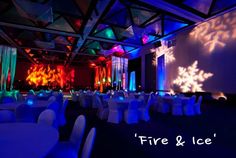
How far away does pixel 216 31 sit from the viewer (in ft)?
30.0

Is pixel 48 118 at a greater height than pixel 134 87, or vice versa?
pixel 134 87

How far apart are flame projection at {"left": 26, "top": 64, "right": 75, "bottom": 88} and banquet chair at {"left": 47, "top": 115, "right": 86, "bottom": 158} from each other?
23.0 meters

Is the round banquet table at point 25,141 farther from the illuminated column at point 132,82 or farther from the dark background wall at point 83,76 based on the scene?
the dark background wall at point 83,76

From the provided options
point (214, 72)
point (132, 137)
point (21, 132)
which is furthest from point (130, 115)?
point (214, 72)

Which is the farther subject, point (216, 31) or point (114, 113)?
point (216, 31)

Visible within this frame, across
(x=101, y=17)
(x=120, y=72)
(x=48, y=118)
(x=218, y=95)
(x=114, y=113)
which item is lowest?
(x=114, y=113)

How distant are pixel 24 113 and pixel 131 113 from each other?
3047mm

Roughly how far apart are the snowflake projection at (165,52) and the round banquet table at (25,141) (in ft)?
36.5

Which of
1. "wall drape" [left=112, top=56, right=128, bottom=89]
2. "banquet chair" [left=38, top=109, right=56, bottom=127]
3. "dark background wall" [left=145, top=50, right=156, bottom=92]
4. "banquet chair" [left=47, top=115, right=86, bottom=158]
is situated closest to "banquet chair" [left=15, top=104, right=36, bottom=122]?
"banquet chair" [left=38, top=109, right=56, bottom=127]

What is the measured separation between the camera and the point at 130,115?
5.55 metres

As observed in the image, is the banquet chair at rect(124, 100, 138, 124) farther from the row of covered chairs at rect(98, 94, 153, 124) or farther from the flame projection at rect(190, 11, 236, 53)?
the flame projection at rect(190, 11, 236, 53)

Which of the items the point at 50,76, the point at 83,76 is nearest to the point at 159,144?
the point at 50,76

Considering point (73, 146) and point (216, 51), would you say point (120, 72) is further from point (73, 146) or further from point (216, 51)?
point (73, 146)

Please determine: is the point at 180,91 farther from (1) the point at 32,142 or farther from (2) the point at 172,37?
(1) the point at 32,142
